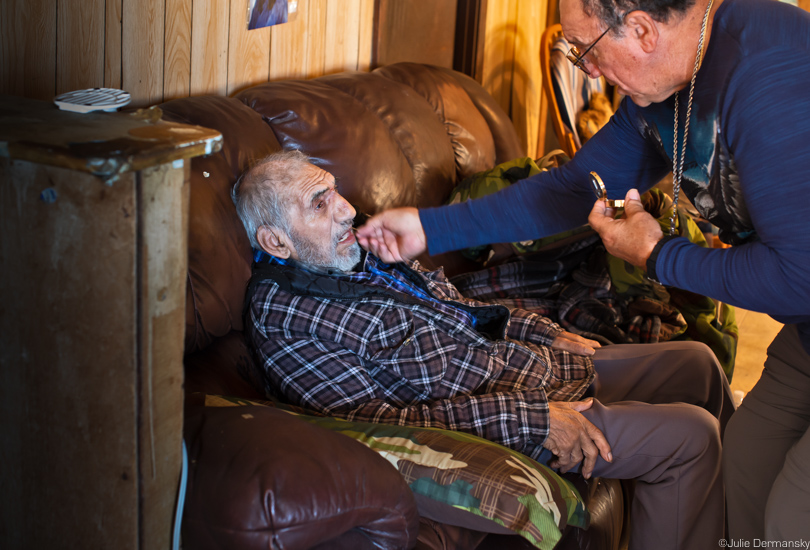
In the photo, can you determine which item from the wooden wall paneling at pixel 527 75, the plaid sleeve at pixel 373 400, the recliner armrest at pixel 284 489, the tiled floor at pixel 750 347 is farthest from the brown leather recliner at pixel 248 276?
the tiled floor at pixel 750 347

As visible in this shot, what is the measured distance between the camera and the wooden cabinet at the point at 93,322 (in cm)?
80

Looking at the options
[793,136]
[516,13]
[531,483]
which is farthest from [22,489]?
[516,13]

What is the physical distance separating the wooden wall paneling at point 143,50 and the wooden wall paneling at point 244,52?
0.28 m

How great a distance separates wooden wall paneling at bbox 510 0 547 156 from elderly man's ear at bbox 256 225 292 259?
8.42ft

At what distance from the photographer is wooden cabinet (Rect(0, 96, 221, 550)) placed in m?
0.80

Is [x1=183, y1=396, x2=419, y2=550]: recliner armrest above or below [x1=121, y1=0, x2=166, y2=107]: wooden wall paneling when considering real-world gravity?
below

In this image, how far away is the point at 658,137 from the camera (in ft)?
4.42

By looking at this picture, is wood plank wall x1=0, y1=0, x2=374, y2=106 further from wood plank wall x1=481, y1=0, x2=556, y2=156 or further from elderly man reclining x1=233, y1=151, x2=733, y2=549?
wood plank wall x1=481, y1=0, x2=556, y2=156

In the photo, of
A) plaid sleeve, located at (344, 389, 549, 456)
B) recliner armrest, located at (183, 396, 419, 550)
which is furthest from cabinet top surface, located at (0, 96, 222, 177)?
plaid sleeve, located at (344, 389, 549, 456)

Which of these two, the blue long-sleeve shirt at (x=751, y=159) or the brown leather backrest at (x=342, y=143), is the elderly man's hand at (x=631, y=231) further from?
the brown leather backrest at (x=342, y=143)

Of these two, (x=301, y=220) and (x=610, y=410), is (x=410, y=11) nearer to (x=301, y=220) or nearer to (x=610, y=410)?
(x=301, y=220)

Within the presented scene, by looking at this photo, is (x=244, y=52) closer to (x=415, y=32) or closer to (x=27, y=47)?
(x=27, y=47)

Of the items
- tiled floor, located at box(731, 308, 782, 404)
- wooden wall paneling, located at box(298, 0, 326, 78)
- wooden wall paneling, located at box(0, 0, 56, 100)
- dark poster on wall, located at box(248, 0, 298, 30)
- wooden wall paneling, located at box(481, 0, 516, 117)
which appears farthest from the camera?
wooden wall paneling, located at box(481, 0, 516, 117)

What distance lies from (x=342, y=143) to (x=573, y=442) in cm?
106
